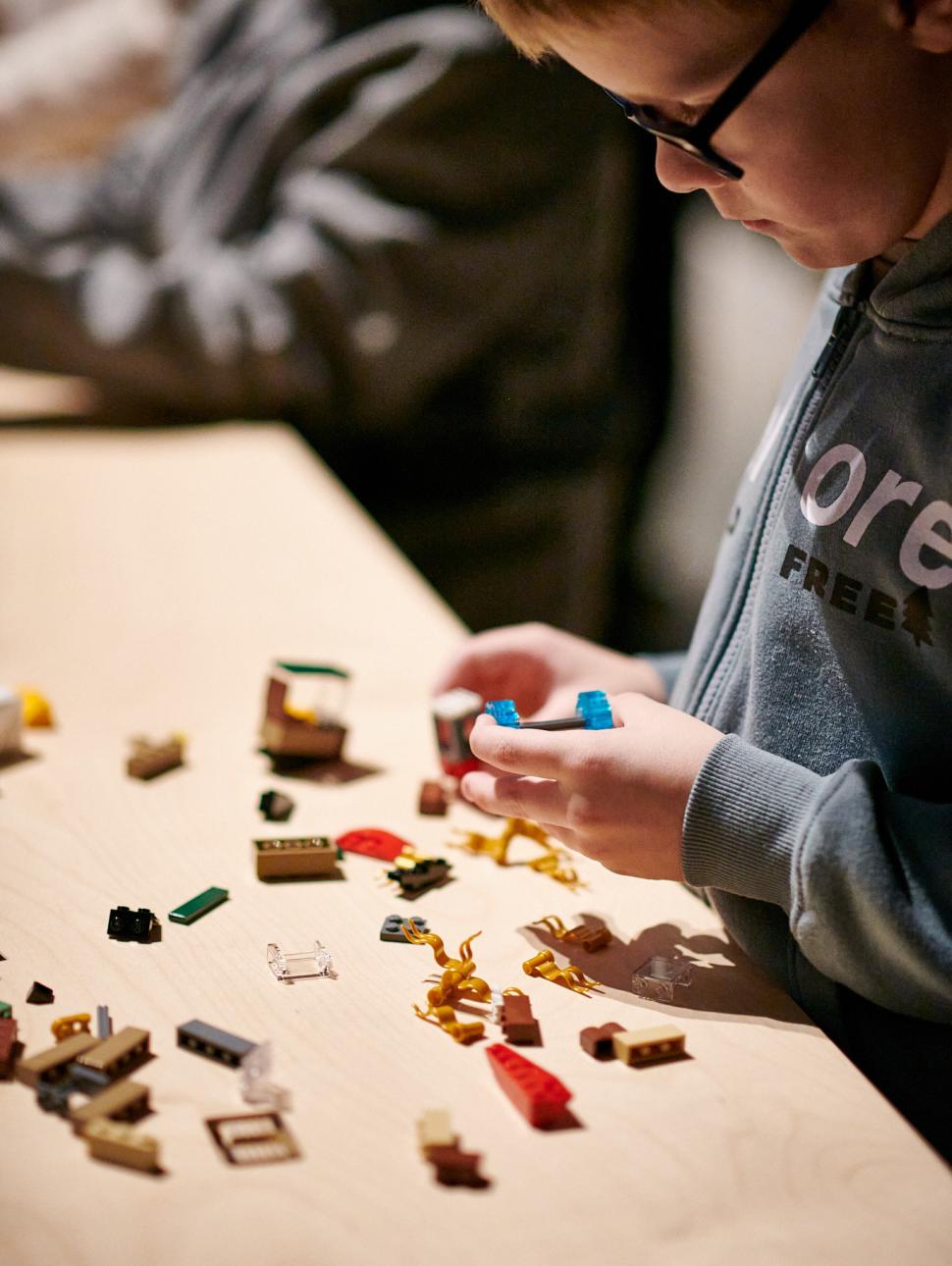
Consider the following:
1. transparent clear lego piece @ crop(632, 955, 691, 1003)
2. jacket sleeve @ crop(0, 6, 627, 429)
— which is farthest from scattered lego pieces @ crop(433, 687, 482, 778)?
jacket sleeve @ crop(0, 6, 627, 429)

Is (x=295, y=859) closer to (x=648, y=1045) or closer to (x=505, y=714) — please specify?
(x=505, y=714)

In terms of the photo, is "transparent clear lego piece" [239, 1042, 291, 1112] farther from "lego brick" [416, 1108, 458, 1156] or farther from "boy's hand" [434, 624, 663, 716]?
"boy's hand" [434, 624, 663, 716]

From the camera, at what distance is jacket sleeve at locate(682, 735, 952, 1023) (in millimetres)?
595

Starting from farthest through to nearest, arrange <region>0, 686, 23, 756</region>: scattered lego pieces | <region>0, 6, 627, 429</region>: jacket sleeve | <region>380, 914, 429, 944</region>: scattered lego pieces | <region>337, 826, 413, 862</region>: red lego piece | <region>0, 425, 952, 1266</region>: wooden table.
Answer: <region>0, 6, 627, 429</region>: jacket sleeve → <region>0, 686, 23, 756</region>: scattered lego pieces → <region>337, 826, 413, 862</region>: red lego piece → <region>380, 914, 429, 944</region>: scattered lego pieces → <region>0, 425, 952, 1266</region>: wooden table

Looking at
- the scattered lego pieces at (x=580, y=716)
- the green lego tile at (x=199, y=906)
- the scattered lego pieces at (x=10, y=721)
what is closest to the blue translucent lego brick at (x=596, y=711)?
the scattered lego pieces at (x=580, y=716)

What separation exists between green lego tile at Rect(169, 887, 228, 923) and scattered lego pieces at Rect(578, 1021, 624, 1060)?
0.77 feet

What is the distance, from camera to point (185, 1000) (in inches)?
25.7

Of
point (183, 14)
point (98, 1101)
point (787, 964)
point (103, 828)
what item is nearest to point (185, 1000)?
point (98, 1101)

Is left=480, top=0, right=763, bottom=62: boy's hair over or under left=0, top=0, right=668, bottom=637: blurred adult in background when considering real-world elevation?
over

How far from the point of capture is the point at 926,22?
0.62 m

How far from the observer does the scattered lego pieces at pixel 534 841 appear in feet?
2.64

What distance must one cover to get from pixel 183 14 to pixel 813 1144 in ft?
7.78

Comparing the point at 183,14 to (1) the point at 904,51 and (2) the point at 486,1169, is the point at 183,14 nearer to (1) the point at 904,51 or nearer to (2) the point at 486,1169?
(1) the point at 904,51

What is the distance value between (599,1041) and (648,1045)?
24mm
